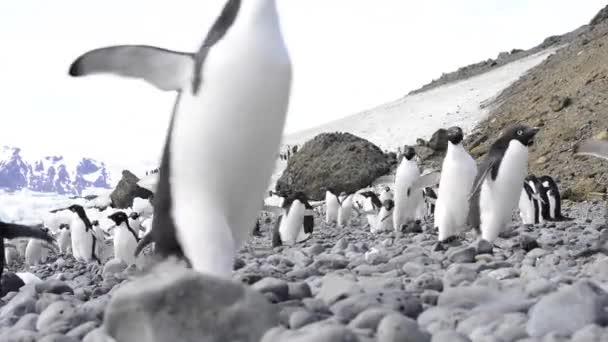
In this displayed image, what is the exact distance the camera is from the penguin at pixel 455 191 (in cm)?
616

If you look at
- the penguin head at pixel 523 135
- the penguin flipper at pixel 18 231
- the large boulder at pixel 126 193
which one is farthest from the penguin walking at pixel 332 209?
the penguin flipper at pixel 18 231

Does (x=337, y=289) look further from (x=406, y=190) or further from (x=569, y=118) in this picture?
(x=569, y=118)

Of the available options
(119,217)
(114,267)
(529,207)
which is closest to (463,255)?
(114,267)

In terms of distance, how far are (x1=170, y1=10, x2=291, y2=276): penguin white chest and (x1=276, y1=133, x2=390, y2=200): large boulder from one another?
20785 mm

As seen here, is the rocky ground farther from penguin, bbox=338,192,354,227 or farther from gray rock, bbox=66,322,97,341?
penguin, bbox=338,192,354,227

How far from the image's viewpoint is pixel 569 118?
1698 centimetres

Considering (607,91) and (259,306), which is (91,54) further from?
(607,91)

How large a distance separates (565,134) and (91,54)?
15.0 m

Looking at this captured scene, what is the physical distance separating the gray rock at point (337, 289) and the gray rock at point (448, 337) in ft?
1.92

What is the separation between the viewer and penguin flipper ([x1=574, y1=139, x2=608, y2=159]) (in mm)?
5176

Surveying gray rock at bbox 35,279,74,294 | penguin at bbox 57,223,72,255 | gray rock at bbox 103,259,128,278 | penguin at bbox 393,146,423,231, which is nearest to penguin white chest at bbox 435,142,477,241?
penguin at bbox 393,146,423,231

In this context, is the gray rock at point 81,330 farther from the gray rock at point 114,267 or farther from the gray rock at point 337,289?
the gray rock at point 114,267

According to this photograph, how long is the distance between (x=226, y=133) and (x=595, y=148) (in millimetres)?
3579

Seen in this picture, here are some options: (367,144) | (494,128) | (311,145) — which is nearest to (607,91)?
(494,128)
